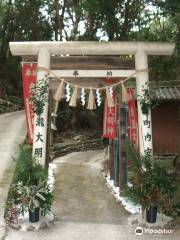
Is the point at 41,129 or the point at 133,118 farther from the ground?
the point at 133,118


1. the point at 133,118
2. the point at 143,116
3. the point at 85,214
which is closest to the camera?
the point at 143,116

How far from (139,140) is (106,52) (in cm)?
226

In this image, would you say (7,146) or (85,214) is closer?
(85,214)

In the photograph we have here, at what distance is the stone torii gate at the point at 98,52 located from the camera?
9797 mm

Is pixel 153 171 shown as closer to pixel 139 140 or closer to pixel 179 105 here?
pixel 139 140

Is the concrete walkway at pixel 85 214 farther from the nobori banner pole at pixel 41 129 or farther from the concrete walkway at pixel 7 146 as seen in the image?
the nobori banner pole at pixel 41 129

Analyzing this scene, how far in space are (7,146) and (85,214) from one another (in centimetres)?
852

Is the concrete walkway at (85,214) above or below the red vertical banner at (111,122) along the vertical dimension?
below

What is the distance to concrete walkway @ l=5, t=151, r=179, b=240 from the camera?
8.60m

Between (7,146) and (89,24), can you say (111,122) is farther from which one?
(89,24)

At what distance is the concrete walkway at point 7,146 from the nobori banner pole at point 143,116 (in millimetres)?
3626

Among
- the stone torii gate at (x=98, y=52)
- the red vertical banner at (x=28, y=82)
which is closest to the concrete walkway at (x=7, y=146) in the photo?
the red vertical banner at (x=28, y=82)

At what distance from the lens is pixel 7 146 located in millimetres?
18172

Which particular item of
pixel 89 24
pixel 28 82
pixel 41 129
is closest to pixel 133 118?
pixel 41 129
